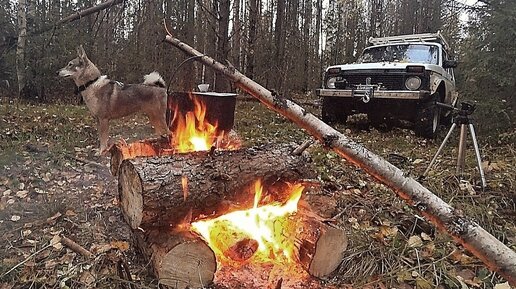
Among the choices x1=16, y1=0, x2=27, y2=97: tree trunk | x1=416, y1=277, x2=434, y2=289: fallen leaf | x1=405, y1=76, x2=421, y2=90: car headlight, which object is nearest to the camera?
x1=416, y1=277, x2=434, y2=289: fallen leaf

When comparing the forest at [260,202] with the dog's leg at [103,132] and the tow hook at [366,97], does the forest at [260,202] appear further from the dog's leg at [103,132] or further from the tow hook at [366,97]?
the tow hook at [366,97]

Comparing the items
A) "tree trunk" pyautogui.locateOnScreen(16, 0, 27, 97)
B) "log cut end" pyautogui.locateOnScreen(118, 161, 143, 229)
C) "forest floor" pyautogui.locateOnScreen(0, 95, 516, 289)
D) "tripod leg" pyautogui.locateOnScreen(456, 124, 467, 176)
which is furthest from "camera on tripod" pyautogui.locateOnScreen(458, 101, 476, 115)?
"tree trunk" pyautogui.locateOnScreen(16, 0, 27, 97)

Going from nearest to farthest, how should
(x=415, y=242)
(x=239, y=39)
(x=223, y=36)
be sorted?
(x=415, y=242) → (x=223, y=36) → (x=239, y=39)

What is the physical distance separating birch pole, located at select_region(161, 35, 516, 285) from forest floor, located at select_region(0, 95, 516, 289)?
1.99ft

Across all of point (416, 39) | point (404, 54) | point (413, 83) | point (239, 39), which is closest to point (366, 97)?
point (413, 83)

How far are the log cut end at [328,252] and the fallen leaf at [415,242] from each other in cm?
60

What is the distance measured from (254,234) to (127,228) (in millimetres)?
1133

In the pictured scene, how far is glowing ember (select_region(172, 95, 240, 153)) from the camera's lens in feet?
10.3

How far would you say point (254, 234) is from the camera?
2830 mm

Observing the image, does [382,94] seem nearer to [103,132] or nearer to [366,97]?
[366,97]

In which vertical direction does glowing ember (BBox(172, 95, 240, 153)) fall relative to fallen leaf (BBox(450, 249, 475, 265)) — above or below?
above

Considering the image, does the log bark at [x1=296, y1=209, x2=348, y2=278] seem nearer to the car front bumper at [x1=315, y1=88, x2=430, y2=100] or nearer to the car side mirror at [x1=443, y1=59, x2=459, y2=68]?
the car front bumper at [x1=315, y1=88, x2=430, y2=100]

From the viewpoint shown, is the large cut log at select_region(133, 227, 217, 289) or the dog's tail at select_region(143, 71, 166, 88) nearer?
the large cut log at select_region(133, 227, 217, 289)

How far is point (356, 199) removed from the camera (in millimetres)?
3750
